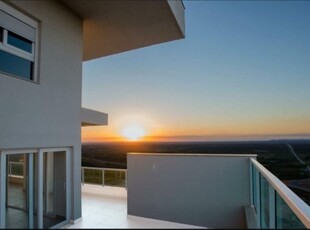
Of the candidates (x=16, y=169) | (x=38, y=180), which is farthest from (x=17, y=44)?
(x=38, y=180)

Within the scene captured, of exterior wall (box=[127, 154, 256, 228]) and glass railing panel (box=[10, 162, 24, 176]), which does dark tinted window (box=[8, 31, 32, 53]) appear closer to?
glass railing panel (box=[10, 162, 24, 176])

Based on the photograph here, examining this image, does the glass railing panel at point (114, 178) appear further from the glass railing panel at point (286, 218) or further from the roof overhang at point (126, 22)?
the glass railing panel at point (286, 218)

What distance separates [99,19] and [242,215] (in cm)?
581

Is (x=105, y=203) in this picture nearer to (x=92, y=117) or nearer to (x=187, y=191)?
(x=187, y=191)

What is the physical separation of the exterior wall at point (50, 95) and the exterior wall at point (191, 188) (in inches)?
89.8

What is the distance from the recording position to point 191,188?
6809mm

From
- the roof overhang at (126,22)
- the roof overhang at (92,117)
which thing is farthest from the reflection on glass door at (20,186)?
the roof overhang at (126,22)

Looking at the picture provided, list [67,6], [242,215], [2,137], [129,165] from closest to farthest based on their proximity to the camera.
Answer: [2,137], [67,6], [242,215], [129,165]

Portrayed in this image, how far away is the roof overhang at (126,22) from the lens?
5.23 meters

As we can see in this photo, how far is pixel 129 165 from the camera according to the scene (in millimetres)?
7484

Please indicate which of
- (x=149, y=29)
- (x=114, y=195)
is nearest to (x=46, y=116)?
(x=149, y=29)

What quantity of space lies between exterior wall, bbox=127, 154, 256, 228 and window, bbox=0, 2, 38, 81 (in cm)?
400

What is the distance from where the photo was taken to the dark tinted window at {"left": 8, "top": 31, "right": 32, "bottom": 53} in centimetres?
424

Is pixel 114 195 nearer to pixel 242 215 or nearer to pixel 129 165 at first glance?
pixel 129 165
